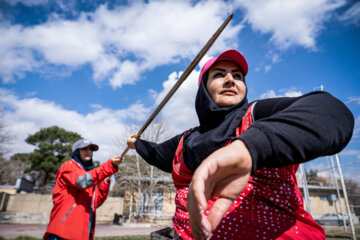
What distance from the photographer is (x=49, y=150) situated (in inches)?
1336

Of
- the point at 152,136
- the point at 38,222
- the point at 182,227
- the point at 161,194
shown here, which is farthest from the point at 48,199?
the point at 182,227

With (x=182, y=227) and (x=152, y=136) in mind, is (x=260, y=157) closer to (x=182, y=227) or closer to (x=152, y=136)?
(x=182, y=227)

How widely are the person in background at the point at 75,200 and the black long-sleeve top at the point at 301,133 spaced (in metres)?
3.56

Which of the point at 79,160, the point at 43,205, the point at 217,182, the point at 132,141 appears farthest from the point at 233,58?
the point at 43,205

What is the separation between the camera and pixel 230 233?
1.06 meters

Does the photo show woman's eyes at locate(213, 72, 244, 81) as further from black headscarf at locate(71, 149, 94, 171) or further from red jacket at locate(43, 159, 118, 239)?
black headscarf at locate(71, 149, 94, 171)

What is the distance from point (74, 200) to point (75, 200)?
18 mm

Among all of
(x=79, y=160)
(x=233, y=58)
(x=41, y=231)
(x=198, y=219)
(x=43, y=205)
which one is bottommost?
(x=41, y=231)

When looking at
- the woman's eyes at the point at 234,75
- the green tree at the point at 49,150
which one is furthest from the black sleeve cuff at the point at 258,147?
the green tree at the point at 49,150

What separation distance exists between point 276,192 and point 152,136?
17.9 meters

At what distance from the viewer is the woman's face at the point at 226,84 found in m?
1.52

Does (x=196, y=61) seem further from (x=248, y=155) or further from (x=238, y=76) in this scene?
(x=248, y=155)

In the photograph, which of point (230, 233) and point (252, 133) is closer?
point (252, 133)

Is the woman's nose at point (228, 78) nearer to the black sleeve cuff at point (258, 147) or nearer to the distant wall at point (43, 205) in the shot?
the black sleeve cuff at point (258, 147)
